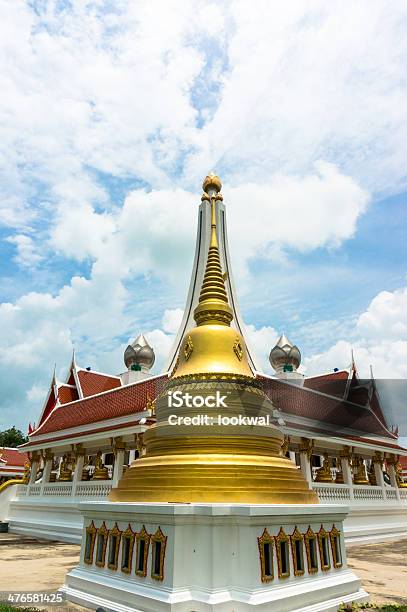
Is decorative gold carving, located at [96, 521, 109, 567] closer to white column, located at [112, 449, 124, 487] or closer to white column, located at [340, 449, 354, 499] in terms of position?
white column, located at [112, 449, 124, 487]

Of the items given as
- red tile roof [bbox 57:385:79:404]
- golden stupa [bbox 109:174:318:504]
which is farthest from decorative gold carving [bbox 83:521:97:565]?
red tile roof [bbox 57:385:79:404]

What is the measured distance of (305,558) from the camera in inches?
283

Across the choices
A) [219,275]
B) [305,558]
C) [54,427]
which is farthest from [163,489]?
[54,427]

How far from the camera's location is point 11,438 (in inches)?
Result: 2261

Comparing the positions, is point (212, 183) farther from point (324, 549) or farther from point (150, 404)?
point (324, 549)

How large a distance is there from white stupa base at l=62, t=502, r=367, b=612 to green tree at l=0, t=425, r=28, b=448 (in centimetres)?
5561

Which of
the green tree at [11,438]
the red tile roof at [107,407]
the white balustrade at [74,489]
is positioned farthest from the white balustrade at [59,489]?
the green tree at [11,438]

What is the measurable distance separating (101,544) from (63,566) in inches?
153

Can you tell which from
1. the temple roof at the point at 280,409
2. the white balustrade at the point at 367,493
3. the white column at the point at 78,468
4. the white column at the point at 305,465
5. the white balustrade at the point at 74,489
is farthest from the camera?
the white balustrade at the point at 367,493

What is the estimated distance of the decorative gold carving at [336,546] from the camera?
25.5 ft

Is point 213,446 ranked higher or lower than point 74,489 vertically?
higher

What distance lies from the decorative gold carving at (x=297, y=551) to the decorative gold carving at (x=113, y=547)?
9.04 feet

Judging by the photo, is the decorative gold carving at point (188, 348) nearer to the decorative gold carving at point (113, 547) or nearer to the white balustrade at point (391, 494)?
the decorative gold carving at point (113, 547)

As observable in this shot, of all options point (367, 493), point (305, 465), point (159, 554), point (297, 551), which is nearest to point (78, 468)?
point (305, 465)
